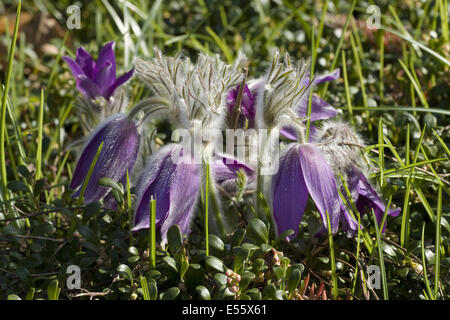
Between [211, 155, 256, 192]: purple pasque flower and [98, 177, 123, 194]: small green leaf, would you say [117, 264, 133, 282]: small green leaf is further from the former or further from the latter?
[211, 155, 256, 192]: purple pasque flower

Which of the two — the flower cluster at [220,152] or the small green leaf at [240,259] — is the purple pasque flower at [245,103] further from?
the small green leaf at [240,259]

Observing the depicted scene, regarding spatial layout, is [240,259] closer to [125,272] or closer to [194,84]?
[125,272]

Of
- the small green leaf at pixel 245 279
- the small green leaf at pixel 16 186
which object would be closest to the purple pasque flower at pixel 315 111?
the small green leaf at pixel 245 279

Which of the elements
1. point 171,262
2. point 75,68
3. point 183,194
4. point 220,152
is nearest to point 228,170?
point 220,152

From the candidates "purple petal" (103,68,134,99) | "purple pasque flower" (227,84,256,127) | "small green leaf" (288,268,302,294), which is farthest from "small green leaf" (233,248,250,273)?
"purple petal" (103,68,134,99)

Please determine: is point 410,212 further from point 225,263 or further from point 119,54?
point 119,54
